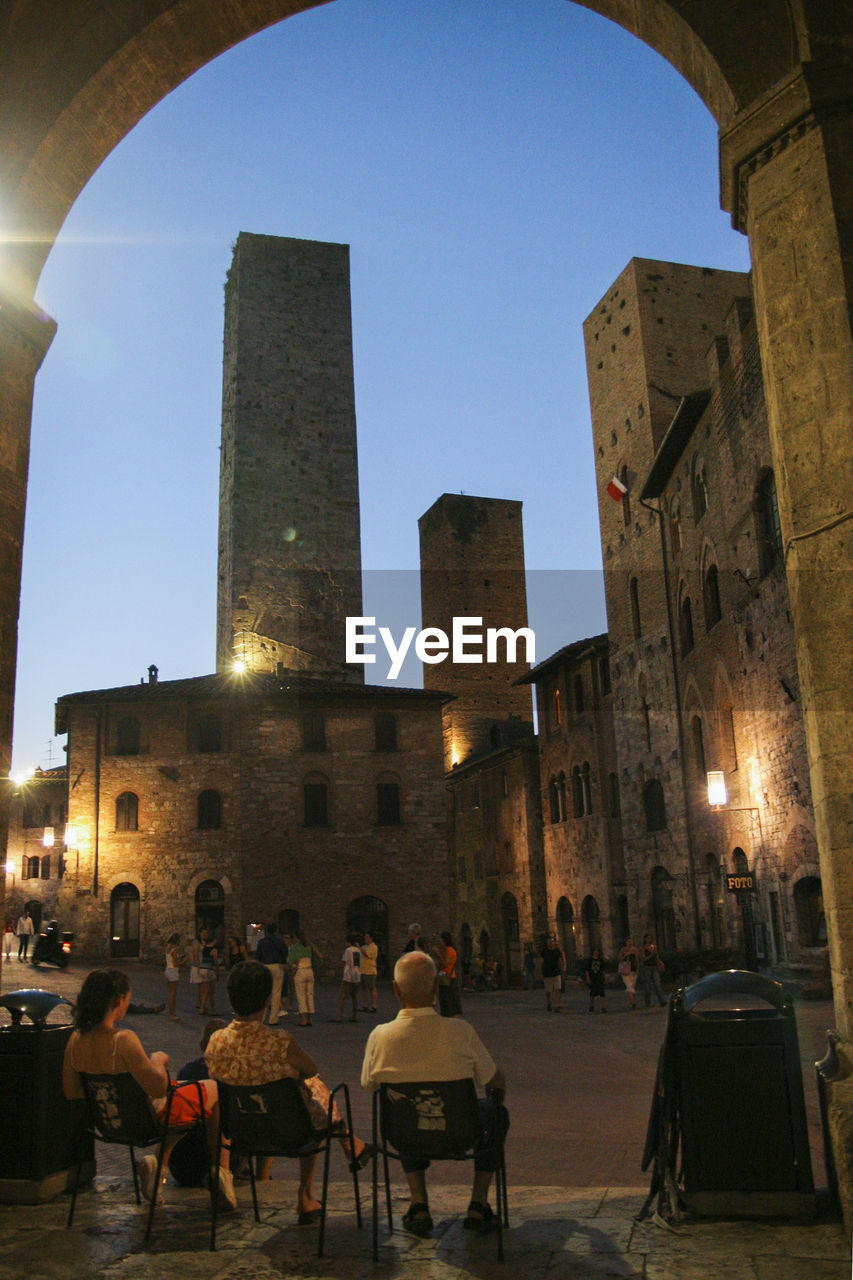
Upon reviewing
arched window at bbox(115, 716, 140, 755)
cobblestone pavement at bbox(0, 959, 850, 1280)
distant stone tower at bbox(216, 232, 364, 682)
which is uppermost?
distant stone tower at bbox(216, 232, 364, 682)

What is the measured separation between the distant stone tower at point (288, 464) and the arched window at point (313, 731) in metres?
3.19

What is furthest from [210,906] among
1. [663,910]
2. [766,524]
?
[766,524]

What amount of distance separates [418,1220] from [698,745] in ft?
70.1

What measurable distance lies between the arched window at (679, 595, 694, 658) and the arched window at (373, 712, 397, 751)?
31.9 feet

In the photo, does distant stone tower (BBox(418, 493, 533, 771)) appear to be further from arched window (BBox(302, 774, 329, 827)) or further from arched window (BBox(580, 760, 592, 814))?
arched window (BBox(302, 774, 329, 827))

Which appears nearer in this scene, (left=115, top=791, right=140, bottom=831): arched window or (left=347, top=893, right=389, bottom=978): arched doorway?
(left=347, top=893, right=389, bottom=978): arched doorway

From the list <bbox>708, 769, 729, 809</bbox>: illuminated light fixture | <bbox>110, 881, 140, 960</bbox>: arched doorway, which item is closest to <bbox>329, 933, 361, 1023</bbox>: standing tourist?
<bbox>708, 769, 729, 809</bbox>: illuminated light fixture

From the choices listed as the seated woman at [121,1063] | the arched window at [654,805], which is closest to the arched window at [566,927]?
the arched window at [654,805]

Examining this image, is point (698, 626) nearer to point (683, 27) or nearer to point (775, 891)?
point (775, 891)

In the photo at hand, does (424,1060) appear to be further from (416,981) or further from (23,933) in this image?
(23,933)

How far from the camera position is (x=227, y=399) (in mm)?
36969

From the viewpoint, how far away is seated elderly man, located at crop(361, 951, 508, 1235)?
4.20m

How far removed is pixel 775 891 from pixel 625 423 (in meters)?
15.6

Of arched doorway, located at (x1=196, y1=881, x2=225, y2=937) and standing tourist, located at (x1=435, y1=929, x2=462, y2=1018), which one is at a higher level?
arched doorway, located at (x1=196, y1=881, x2=225, y2=937)
